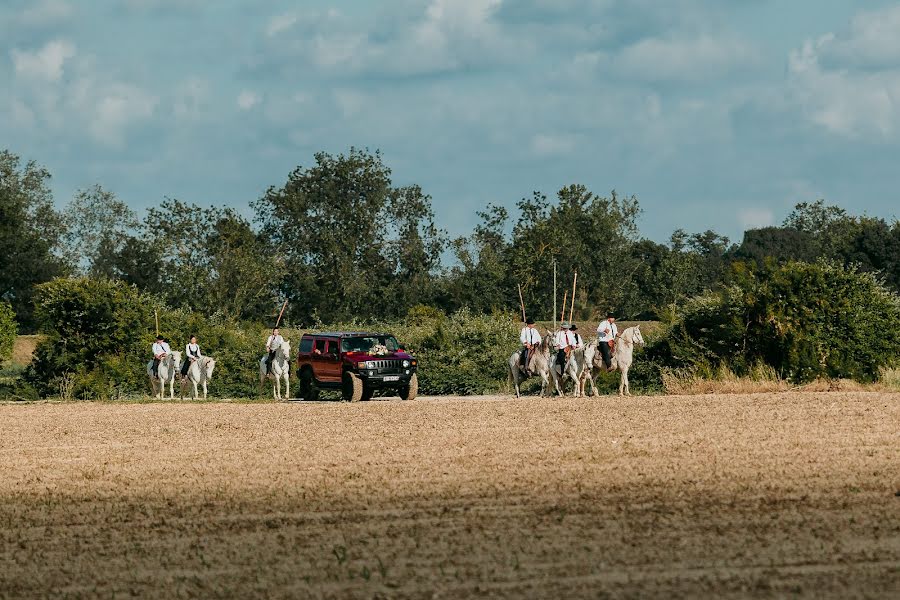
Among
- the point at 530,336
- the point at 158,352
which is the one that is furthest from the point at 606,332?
the point at 158,352

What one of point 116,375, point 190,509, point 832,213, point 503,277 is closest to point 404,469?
point 190,509

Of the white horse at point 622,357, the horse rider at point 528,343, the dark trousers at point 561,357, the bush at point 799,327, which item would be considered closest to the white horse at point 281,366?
the horse rider at point 528,343

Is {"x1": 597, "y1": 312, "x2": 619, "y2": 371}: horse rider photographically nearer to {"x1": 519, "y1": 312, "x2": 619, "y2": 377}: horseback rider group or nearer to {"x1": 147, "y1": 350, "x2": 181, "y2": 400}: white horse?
{"x1": 519, "y1": 312, "x2": 619, "y2": 377}: horseback rider group

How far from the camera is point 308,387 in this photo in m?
36.8

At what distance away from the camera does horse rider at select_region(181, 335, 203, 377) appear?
38.2 meters

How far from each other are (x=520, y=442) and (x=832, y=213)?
353 feet

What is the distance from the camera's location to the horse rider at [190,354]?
38188mm

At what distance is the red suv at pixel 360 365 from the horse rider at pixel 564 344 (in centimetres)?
420

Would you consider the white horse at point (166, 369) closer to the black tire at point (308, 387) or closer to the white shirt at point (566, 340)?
the black tire at point (308, 387)

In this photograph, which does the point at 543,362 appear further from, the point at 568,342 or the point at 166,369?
the point at 166,369

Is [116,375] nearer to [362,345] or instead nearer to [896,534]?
[362,345]

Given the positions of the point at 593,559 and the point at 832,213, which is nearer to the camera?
the point at 593,559

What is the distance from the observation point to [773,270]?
35344 mm

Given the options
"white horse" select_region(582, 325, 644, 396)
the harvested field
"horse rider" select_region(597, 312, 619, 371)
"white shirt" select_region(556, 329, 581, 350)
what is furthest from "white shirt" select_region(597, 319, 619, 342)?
the harvested field
